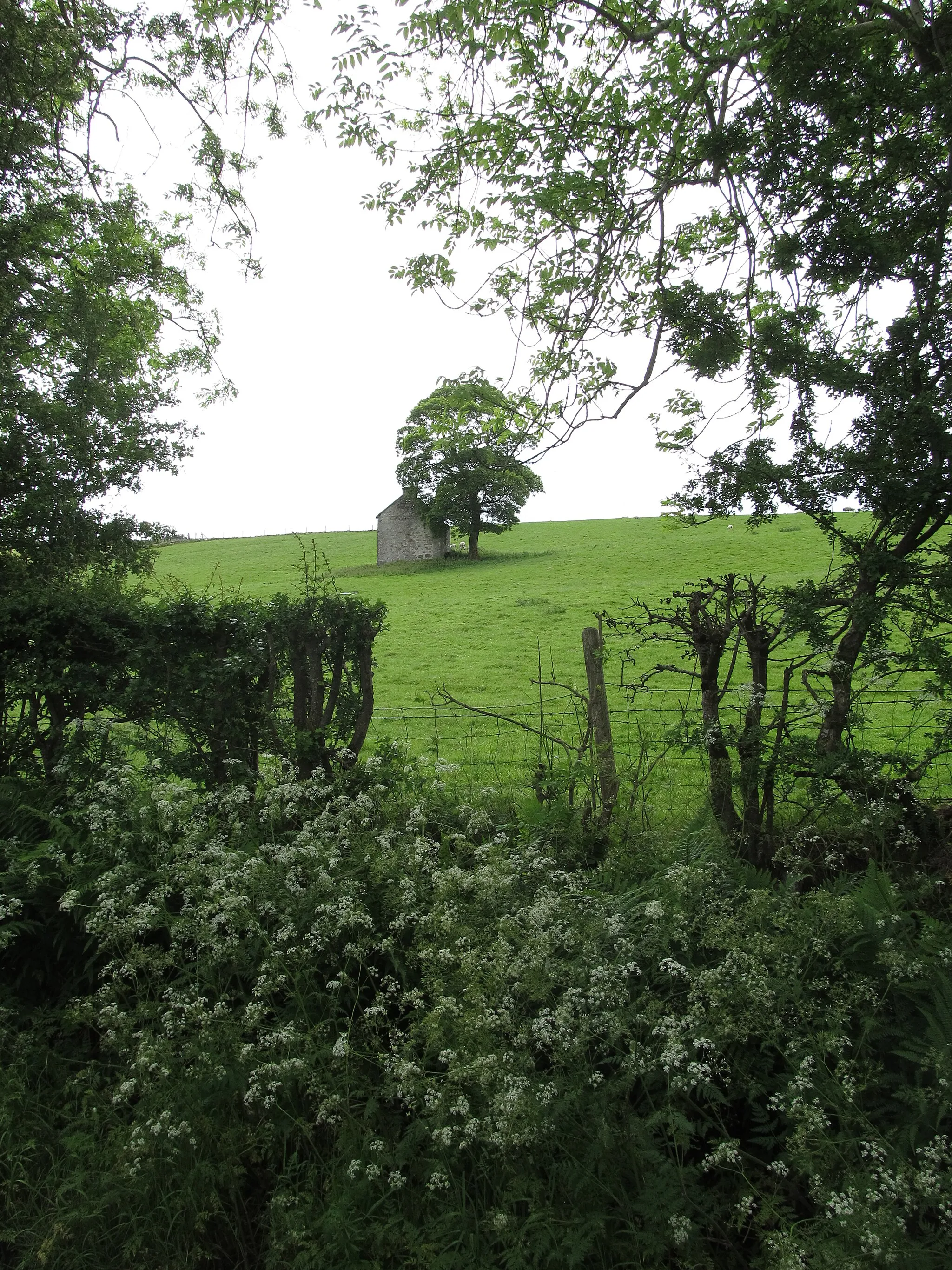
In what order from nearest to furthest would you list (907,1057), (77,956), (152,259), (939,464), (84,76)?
(907,1057) → (939,464) → (77,956) → (84,76) → (152,259)

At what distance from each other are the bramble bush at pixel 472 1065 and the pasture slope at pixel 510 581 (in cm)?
325

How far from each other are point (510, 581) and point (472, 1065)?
34.7 m

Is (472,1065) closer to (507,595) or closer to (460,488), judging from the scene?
(507,595)

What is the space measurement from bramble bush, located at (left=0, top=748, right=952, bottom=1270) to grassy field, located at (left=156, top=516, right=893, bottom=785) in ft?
8.97

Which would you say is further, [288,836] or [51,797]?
[51,797]

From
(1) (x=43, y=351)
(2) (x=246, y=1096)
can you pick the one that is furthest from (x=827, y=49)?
(1) (x=43, y=351)

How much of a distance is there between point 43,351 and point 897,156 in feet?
36.6

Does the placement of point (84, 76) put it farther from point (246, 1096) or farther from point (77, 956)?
point (246, 1096)

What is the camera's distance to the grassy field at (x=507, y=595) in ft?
43.0

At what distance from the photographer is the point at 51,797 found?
21.5 ft

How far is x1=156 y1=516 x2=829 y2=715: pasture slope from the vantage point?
1955 cm

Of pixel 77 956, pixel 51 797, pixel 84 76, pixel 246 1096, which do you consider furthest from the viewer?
pixel 84 76

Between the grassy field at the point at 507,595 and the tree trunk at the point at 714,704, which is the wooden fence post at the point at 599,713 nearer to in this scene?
the grassy field at the point at 507,595

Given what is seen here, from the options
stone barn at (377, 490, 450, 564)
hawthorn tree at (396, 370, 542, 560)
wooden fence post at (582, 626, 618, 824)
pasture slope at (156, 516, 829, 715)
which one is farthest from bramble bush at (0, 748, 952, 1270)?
stone barn at (377, 490, 450, 564)
